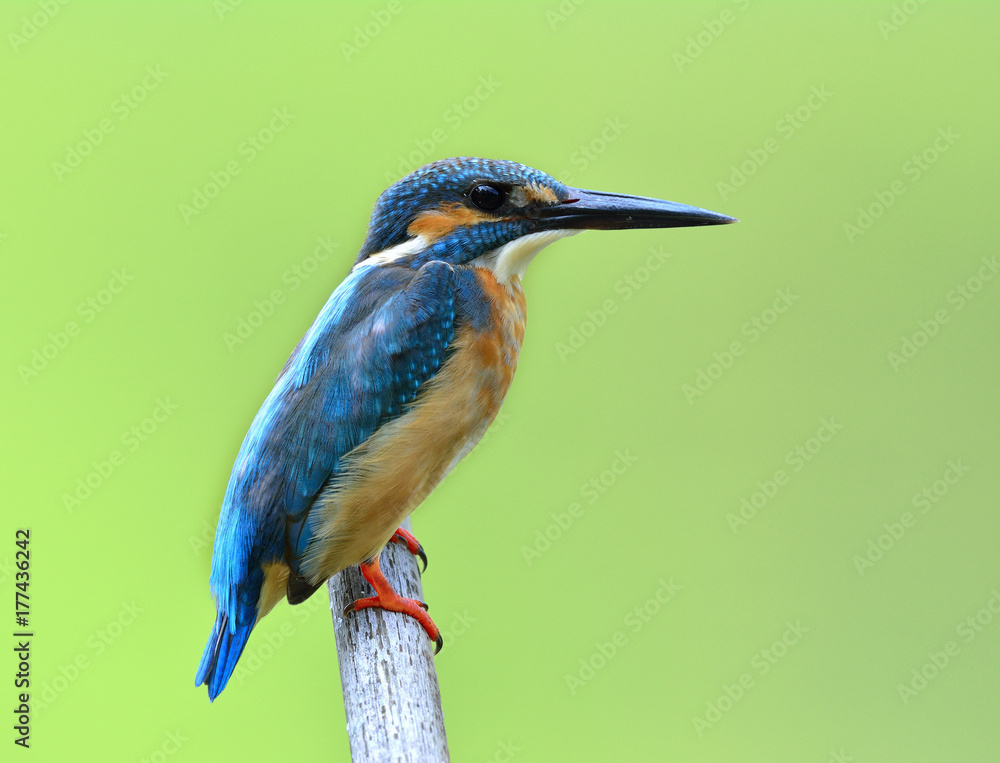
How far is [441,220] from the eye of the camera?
171 centimetres

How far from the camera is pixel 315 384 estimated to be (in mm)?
1606

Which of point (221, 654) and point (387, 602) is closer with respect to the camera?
point (221, 654)

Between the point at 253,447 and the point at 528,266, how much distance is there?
0.63 m

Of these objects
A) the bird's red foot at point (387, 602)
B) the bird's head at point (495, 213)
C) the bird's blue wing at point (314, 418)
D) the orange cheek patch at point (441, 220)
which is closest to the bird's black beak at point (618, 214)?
the bird's head at point (495, 213)

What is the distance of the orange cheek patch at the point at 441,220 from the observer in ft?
5.55

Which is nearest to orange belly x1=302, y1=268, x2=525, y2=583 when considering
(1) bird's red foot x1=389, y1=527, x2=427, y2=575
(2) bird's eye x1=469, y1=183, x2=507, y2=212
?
(2) bird's eye x1=469, y1=183, x2=507, y2=212

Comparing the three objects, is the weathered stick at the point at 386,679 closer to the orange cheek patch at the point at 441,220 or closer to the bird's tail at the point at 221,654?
the bird's tail at the point at 221,654

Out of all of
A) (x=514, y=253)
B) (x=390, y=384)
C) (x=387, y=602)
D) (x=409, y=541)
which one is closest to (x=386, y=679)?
(x=387, y=602)

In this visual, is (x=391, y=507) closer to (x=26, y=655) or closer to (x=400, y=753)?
(x=400, y=753)

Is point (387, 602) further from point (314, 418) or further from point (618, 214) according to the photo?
point (618, 214)

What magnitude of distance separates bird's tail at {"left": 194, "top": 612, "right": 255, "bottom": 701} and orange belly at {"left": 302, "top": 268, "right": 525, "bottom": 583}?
152 mm

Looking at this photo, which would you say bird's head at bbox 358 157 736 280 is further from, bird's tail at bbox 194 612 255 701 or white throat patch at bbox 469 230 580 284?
bird's tail at bbox 194 612 255 701

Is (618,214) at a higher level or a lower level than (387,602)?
higher

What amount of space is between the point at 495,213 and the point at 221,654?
91 centimetres
